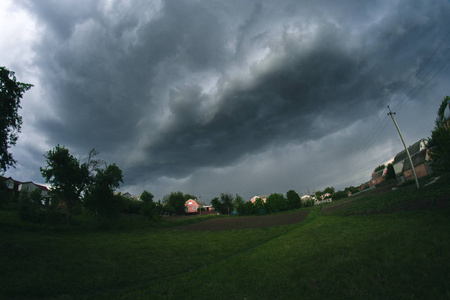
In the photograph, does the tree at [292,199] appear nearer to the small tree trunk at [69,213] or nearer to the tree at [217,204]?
the tree at [217,204]

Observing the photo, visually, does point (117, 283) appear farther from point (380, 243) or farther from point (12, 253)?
point (380, 243)

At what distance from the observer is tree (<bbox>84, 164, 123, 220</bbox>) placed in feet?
129

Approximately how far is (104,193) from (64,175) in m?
7.88

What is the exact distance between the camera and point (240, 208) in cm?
8056

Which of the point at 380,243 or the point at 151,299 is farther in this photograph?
the point at 380,243

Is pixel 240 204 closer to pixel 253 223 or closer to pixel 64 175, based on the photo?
pixel 253 223

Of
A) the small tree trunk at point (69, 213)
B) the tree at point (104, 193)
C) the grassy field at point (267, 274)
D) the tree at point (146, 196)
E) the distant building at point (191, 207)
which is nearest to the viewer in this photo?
the grassy field at point (267, 274)

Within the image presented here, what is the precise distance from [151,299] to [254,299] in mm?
3490

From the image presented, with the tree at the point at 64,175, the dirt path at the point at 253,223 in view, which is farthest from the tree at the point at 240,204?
the tree at the point at 64,175

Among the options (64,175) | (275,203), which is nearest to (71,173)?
(64,175)

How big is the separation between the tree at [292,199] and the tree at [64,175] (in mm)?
76291

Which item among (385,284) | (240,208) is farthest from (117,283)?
(240,208)

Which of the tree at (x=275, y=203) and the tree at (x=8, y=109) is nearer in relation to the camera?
the tree at (x=8, y=109)

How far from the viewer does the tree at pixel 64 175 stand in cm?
3553
